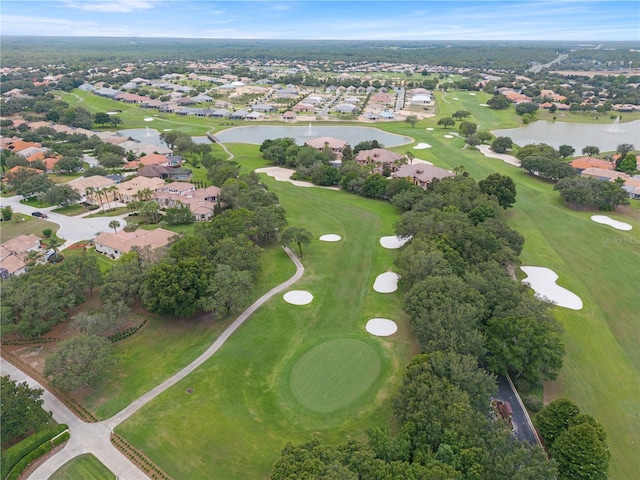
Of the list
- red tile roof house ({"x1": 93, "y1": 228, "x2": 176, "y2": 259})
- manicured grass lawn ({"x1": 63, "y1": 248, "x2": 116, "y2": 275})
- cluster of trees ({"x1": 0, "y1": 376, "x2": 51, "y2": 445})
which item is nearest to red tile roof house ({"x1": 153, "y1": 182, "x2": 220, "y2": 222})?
red tile roof house ({"x1": 93, "y1": 228, "x2": 176, "y2": 259})

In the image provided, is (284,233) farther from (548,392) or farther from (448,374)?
(548,392)

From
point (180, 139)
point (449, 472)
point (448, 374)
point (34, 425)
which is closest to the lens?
point (449, 472)

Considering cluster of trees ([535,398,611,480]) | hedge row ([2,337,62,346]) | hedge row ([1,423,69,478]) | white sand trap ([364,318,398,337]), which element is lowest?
hedge row ([2,337,62,346])

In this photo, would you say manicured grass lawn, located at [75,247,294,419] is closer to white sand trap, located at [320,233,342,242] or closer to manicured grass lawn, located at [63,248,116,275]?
manicured grass lawn, located at [63,248,116,275]

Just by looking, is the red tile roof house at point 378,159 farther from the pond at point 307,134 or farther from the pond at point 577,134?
the pond at point 577,134

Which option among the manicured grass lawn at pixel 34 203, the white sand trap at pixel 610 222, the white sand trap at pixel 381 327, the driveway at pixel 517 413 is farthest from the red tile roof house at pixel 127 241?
the white sand trap at pixel 610 222

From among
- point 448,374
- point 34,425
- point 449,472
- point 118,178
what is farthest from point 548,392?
point 118,178

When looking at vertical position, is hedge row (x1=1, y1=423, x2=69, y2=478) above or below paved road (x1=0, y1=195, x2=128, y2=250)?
above
